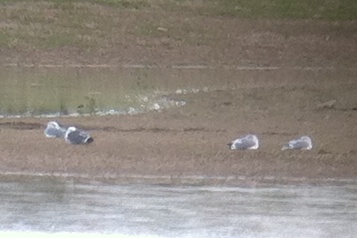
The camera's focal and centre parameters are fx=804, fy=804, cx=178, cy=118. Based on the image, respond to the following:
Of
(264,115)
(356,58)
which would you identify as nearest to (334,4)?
(356,58)

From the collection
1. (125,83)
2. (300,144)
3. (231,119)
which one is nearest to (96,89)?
(125,83)

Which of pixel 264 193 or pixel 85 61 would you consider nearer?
pixel 264 193

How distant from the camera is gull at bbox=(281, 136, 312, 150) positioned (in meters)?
1.44

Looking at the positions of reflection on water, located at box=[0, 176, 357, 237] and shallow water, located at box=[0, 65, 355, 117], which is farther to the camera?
shallow water, located at box=[0, 65, 355, 117]

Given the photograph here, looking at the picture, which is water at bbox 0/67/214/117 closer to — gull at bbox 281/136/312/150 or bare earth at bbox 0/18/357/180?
bare earth at bbox 0/18/357/180

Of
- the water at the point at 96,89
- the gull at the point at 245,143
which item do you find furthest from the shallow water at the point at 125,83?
the gull at the point at 245,143

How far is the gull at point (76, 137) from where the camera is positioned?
144 centimetres

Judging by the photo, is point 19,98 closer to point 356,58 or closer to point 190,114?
point 190,114

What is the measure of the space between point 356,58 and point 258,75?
186 millimetres

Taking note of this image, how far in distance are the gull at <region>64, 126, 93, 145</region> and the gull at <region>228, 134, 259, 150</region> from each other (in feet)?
0.84

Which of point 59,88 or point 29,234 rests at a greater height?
point 59,88

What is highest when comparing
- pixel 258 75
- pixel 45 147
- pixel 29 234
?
pixel 258 75

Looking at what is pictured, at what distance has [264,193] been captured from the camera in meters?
1.37

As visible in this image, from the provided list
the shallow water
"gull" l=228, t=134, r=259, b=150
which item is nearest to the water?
the shallow water
